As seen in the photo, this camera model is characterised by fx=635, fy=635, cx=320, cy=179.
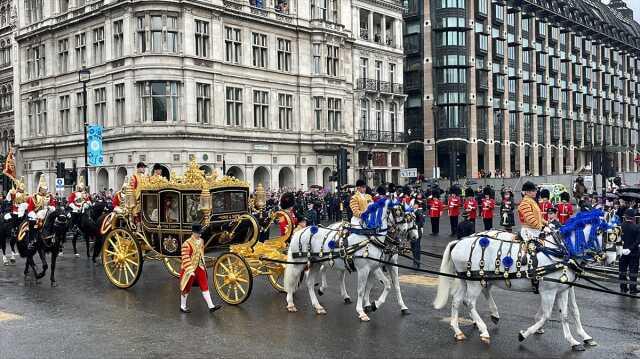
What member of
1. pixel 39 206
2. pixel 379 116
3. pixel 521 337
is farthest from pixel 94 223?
pixel 379 116

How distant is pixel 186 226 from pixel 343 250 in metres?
3.95

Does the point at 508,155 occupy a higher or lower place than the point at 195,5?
lower

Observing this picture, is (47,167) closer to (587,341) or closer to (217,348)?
(217,348)

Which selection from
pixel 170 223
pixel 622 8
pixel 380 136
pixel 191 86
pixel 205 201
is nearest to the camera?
pixel 205 201

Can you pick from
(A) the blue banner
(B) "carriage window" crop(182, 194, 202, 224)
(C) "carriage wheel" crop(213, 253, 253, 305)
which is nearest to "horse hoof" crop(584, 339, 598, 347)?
(C) "carriage wheel" crop(213, 253, 253, 305)

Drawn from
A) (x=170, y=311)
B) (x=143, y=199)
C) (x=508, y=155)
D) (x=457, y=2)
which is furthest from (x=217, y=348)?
(x=508, y=155)

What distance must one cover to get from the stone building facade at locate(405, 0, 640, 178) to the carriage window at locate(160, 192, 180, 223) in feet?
122

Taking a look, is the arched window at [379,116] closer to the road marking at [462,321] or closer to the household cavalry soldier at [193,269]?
the household cavalry soldier at [193,269]

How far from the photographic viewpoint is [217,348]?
9477mm

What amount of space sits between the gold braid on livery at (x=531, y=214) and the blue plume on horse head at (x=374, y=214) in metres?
2.32

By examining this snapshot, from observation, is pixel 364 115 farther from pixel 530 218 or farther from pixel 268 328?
pixel 268 328

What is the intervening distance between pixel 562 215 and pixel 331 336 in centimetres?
1469

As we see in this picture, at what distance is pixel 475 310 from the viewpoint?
32.7ft

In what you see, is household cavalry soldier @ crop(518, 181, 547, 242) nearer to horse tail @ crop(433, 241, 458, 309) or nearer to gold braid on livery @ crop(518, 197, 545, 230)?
gold braid on livery @ crop(518, 197, 545, 230)
